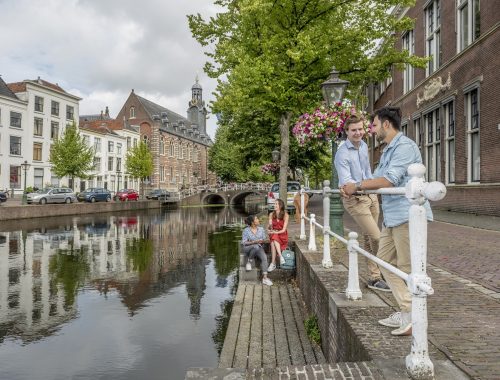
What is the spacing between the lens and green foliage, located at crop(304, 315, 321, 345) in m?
5.51

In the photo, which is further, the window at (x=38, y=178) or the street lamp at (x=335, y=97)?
the window at (x=38, y=178)

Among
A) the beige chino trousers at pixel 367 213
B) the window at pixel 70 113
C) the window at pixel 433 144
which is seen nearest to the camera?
the beige chino trousers at pixel 367 213

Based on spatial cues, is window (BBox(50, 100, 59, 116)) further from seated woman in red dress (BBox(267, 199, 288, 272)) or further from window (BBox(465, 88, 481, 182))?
seated woman in red dress (BBox(267, 199, 288, 272))

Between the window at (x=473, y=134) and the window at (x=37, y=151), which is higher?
the window at (x=37, y=151)

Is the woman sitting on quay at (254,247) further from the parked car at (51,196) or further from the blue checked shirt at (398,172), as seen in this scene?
the parked car at (51,196)

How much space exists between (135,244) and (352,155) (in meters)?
12.4

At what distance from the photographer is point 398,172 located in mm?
3258

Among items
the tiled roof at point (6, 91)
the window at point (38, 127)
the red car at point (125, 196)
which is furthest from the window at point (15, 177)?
the red car at point (125, 196)

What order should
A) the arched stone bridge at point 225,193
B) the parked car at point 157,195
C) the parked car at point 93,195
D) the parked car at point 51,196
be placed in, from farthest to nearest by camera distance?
1. the arched stone bridge at point 225,193
2. the parked car at point 157,195
3. the parked car at point 93,195
4. the parked car at point 51,196

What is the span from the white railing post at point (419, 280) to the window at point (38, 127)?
157 ft

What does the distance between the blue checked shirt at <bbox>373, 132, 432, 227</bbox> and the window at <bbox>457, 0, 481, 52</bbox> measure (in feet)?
46.9

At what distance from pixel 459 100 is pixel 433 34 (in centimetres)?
442

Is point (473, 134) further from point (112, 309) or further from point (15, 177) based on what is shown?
point (15, 177)

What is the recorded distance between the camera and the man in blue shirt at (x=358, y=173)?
167 inches
